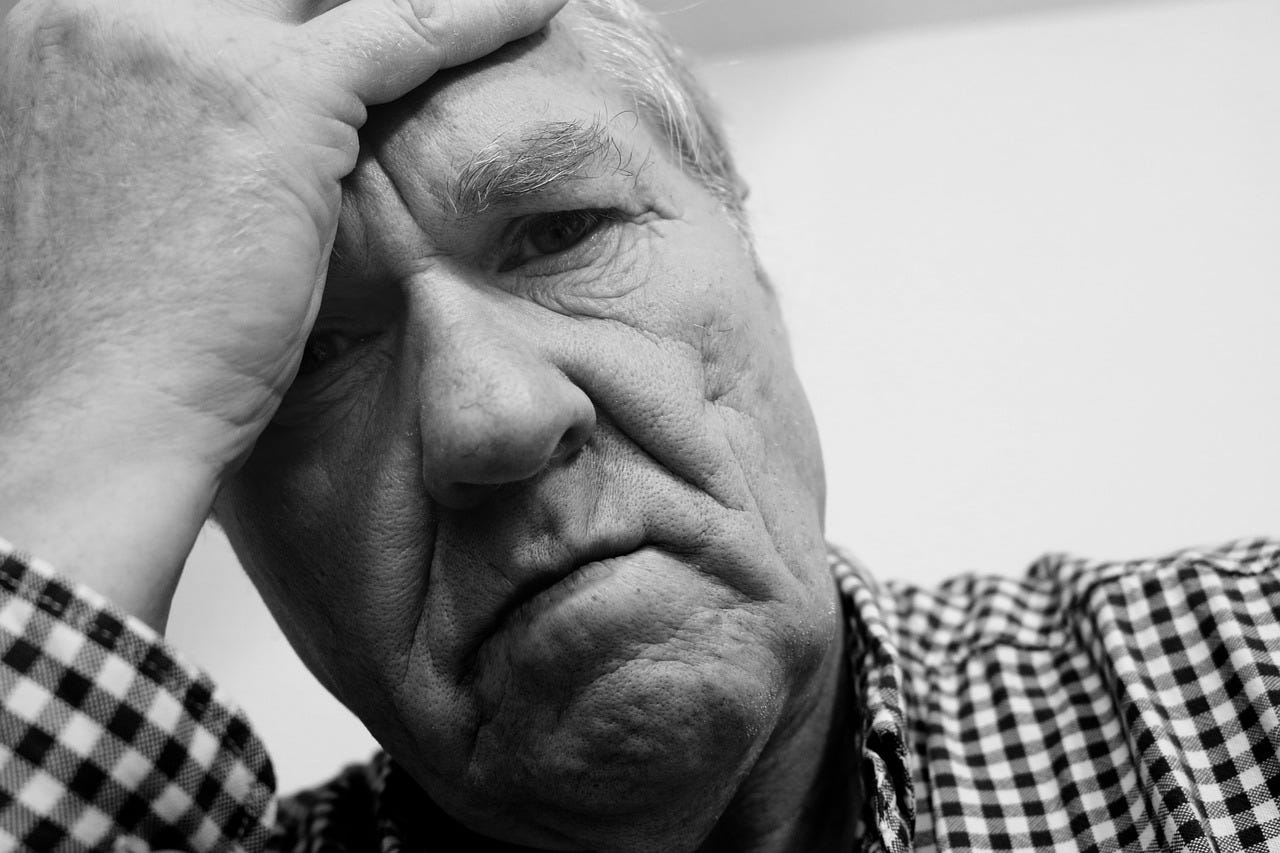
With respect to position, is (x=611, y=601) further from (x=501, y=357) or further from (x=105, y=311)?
(x=105, y=311)

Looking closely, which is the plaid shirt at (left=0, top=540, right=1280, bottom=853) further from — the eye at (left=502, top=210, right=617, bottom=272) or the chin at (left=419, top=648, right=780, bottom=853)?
the eye at (left=502, top=210, right=617, bottom=272)

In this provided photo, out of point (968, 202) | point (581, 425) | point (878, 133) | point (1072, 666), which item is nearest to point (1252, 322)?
point (968, 202)

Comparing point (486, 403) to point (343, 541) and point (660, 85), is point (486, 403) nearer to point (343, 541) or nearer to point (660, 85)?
point (343, 541)

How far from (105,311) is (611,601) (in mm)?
482

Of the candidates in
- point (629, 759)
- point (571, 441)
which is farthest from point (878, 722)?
point (571, 441)

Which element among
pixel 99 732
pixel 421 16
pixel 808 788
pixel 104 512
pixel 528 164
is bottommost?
pixel 808 788

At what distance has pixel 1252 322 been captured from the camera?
196cm

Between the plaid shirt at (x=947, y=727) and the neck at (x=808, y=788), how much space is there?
7 centimetres

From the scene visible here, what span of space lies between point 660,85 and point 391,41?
345 mm

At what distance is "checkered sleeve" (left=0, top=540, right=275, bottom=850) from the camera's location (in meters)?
0.88

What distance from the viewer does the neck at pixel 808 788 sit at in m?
1.33

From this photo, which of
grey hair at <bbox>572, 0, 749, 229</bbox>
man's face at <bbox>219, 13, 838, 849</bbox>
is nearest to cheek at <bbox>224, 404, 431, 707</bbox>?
man's face at <bbox>219, 13, 838, 849</bbox>

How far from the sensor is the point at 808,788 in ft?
4.47

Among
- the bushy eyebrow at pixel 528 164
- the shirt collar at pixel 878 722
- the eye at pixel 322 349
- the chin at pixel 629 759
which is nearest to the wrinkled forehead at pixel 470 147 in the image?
the bushy eyebrow at pixel 528 164
